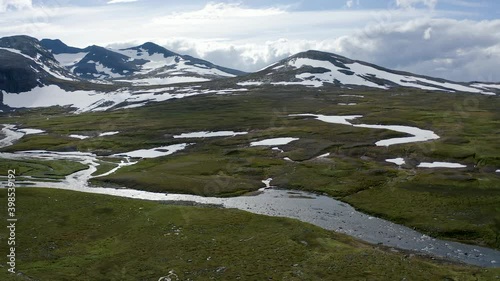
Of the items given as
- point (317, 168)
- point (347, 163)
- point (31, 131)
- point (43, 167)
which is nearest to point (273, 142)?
point (347, 163)

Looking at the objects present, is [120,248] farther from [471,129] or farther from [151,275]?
[471,129]

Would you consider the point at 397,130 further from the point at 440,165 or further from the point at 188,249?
the point at 188,249

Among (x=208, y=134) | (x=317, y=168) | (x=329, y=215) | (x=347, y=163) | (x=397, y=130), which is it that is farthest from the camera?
(x=208, y=134)

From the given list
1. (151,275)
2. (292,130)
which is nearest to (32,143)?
(292,130)

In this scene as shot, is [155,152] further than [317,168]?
Yes

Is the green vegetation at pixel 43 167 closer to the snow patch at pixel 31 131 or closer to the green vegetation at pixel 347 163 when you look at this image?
the green vegetation at pixel 347 163

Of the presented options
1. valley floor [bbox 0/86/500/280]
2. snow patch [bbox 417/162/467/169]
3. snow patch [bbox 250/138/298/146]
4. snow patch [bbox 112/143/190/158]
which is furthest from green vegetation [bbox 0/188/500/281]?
snow patch [bbox 250/138/298/146]

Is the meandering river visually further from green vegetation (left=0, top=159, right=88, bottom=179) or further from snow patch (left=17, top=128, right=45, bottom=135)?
snow patch (left=17, top=128, right=45, bottom=135)
